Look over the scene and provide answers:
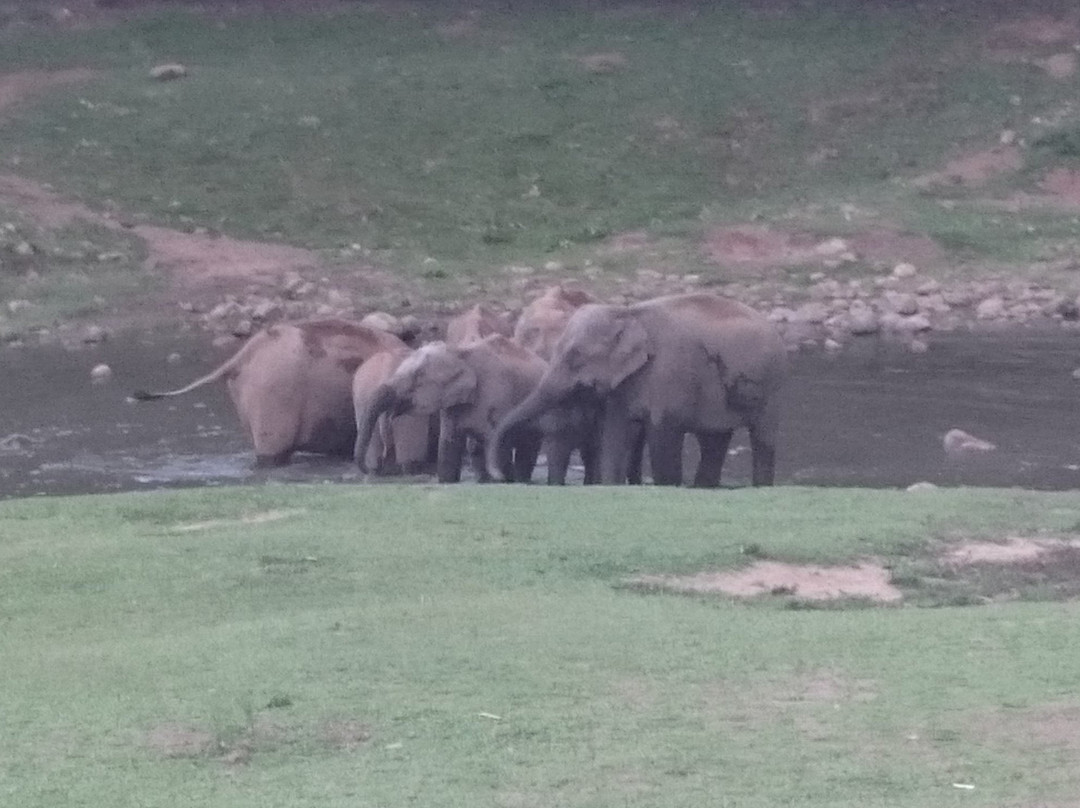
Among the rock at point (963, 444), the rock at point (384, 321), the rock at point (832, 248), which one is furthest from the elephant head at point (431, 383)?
the rock at point (832, 248)

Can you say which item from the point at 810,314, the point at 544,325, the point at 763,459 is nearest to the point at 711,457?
A: the point at 763,459

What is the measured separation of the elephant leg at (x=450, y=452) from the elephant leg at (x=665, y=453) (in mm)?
1305

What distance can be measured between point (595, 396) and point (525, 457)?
0.82 metres

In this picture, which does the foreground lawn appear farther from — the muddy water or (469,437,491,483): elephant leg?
the muddy water

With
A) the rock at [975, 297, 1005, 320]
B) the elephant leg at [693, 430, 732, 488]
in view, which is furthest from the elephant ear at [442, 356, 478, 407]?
the rock at [975, 297, 1005, 320]

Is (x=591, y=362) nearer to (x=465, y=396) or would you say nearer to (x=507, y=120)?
(x=465, y=396)

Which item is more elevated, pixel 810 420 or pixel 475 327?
pixel 475 327

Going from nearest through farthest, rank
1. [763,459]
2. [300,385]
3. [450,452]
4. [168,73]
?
[763,459] → [450,452] → [300,385] → [168,73]

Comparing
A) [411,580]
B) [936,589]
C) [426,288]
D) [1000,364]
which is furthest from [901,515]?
[426,288]

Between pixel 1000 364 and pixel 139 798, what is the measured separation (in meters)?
15.5

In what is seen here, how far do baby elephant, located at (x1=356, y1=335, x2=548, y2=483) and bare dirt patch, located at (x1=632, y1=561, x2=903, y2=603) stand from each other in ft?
15.2

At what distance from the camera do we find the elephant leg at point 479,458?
14.5m

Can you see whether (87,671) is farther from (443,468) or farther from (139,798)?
(443,468)

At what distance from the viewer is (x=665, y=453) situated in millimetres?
14016
